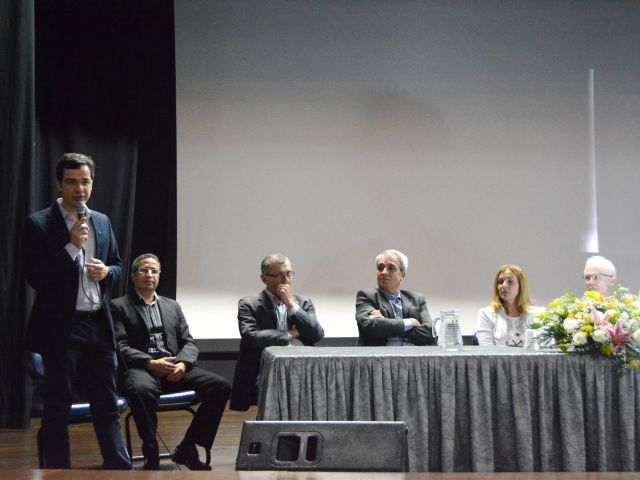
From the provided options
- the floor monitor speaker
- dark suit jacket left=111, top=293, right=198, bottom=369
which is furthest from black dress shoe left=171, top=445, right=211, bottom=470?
the floor monitor speaker

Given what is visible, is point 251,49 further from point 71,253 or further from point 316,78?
point 71,253

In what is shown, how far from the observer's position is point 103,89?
6.15 meters

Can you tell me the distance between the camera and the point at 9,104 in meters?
2.85

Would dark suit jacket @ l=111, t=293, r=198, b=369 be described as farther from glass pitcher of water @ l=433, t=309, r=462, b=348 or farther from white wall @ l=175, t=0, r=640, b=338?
white wall @ l=175, t=0, r=640, b=338

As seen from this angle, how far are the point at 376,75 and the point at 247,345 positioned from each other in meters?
3.04

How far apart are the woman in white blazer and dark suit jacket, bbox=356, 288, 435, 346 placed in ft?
0.95

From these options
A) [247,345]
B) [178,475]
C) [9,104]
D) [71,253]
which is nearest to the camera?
[178,475]

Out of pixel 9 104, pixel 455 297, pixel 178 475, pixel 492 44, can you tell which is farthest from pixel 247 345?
pixel 492 44

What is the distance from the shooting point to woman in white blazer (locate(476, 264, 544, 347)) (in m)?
4.20

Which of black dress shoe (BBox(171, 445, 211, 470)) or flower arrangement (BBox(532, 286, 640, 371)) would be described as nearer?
flower arrangement (BBox(532, 286, 640, 371))

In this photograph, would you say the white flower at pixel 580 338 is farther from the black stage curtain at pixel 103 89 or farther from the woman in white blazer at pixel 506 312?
the black stage curtain at pixel 103 89

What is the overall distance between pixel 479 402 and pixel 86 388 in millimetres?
1542

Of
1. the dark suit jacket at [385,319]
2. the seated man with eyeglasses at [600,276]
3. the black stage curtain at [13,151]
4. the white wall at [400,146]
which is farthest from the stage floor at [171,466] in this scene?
the seated man with eyeglasses at [600,276]

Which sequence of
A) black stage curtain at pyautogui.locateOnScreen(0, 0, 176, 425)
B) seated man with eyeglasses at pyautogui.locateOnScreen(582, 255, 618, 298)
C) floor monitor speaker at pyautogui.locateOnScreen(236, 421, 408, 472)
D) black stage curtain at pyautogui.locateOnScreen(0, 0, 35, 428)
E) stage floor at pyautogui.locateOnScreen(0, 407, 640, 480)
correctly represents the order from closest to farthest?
stage floor at pyautogui.locateOnScreen(0, 407, 640, 480), floor monitor speaker at pyautogui.locateOnScreen(236, 421, 408, 472), black stage curtain at pyautogui.locateOnScreen(0, 0, 35, 428), seated man with eyeglasses at pyautogui.locateOnScreen(582, 255, 618, 298), black stage curtain at pyautogui.locateOnScreen(0, 0, 176, 425)
